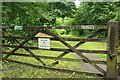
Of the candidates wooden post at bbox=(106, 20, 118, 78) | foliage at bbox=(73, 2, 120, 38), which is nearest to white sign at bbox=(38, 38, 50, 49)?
wooden post at bbox=(106, 20, 118, 78)

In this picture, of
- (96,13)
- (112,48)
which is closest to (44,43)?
(112,48)

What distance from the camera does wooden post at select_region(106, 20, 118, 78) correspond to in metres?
3.05

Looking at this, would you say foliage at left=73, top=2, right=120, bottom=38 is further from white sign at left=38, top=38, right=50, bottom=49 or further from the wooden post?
white sign at left=38, top=38, right=50, bottom=49

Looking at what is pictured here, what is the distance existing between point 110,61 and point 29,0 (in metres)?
6.97

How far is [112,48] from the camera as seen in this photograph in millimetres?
3129

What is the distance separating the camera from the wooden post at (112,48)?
3.05 metres

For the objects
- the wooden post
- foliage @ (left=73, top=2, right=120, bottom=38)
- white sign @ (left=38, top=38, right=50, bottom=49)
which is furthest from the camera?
foliage @ (left=73, top=2, right=120, bottom=38)

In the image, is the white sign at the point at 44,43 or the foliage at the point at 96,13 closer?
the white sign at the point at 44,43

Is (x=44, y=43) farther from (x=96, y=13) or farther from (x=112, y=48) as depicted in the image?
(x=96, y=13)

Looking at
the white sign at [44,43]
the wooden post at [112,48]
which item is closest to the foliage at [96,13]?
the wooden post at [112,48]

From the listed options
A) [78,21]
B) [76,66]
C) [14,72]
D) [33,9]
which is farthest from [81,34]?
[14,72]

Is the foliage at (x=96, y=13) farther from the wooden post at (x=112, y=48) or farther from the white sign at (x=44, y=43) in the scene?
the white sign at (x=44, y=43)

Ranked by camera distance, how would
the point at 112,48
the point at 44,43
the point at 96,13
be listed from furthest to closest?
the point at 96,13
the point at 44,43
the point at 112,48

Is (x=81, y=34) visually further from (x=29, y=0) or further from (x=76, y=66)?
(x=76, y=66)
